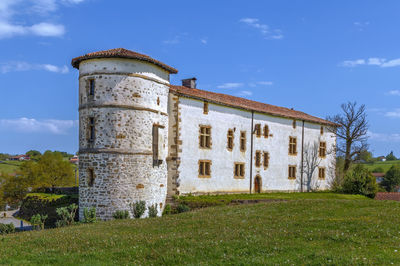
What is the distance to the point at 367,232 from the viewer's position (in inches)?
524

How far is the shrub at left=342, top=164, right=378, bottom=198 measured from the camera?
139ft

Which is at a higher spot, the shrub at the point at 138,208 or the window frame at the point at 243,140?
the window frame at the point at 243,140

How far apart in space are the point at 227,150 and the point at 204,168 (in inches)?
139

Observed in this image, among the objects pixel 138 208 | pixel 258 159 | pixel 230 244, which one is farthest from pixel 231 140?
pixel 230 244

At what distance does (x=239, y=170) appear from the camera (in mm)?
38062

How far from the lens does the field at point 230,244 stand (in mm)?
10812

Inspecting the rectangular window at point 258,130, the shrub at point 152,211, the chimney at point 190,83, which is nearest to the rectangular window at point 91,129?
the shrub at point 152,211

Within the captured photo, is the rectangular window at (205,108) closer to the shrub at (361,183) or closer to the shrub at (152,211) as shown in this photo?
the shrub at (152,211)

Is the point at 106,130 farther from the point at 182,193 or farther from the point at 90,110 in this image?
the point at 182,193

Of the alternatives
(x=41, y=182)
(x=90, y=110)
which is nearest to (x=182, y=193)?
(x=90, y=110)

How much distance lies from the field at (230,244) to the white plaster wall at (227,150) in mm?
15584

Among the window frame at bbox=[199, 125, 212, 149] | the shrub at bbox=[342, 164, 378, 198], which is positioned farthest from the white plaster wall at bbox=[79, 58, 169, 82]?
the shrub at bbox=[342, 164, 378, 198]

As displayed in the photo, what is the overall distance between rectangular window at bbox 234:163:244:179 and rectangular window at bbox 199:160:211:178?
3684mm

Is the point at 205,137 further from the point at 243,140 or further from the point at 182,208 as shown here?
the point at 182,208
